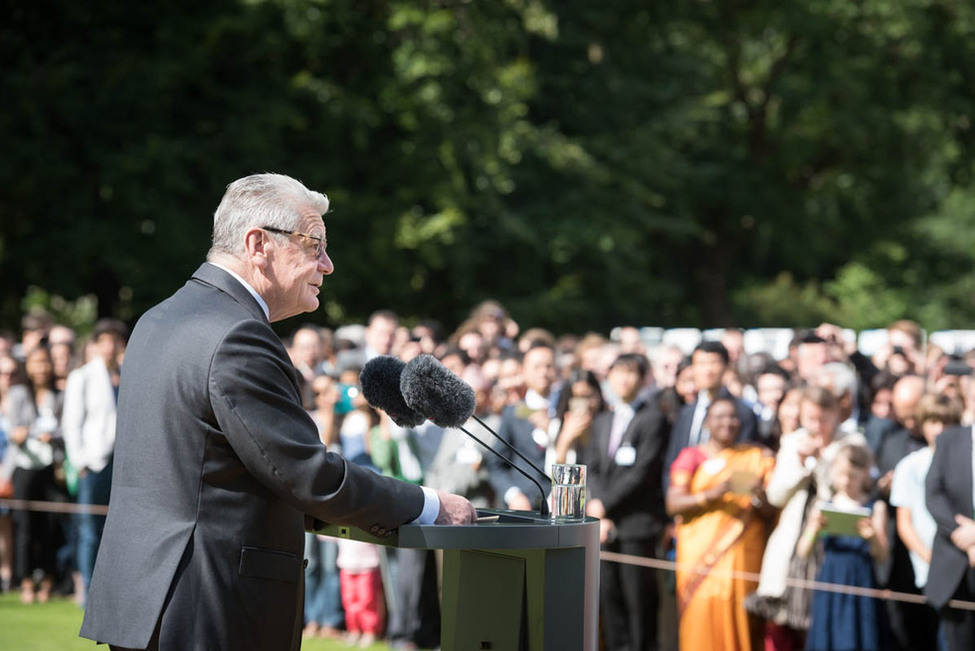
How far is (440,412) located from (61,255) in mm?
16074

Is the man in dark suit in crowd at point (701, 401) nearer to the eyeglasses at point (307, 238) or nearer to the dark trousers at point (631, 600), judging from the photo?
the dark trousers at point (631, 600)

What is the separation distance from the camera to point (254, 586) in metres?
3.12

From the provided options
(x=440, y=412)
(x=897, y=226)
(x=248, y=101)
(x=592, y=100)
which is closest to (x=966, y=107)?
(x=897, y=226)

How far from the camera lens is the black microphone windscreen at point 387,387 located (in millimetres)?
3402

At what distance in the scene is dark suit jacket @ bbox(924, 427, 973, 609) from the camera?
21.9 feet

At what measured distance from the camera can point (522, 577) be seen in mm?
3283

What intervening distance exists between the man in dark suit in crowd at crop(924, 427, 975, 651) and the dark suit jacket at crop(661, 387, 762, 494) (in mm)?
1191

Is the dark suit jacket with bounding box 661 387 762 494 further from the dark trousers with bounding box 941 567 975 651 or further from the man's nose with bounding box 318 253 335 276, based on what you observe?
the man's nose with bounding box 318 253 335 276

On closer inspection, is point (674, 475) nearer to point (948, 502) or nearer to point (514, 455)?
point (514, 455)

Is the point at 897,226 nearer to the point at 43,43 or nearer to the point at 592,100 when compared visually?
the point at 592,100

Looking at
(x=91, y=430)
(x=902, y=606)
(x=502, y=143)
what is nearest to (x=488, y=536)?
(x=902, y=606)

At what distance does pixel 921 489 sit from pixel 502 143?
14944mm

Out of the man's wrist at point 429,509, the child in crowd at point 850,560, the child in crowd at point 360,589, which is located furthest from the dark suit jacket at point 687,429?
the man's wrist at point 429,509

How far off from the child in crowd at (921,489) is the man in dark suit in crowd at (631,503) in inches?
59.2
